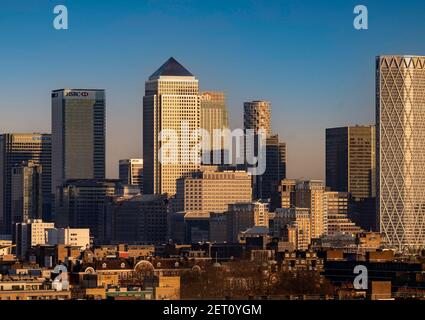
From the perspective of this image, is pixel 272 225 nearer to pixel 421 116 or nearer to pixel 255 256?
pixel 421 116

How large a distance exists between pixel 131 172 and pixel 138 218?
9.05 metres

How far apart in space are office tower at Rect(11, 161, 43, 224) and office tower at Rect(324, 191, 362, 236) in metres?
13.2

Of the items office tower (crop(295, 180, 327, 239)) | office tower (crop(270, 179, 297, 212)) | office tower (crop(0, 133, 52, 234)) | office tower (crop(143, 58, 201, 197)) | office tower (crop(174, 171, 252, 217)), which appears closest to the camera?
office tower (crop(295, 180, 327, 239))

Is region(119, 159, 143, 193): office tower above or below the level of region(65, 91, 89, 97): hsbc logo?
below

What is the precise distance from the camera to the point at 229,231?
7212cm

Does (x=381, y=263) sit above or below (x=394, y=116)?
below

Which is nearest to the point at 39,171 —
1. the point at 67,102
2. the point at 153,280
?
the point at 67,102

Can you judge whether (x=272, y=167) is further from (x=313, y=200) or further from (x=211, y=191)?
(x=211, y=191)

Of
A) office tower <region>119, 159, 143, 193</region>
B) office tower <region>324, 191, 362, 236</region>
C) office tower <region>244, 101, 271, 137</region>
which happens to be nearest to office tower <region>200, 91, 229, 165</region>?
office tower <region>244, 101, 271, 137</region>

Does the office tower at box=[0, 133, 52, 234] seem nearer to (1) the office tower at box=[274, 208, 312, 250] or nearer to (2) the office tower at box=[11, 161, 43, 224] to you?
(2) the office tower at box=[11, 161, 43, 224]

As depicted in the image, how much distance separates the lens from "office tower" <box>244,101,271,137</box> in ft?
206

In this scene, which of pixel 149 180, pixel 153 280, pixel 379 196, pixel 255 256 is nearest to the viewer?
pixel 153 280
